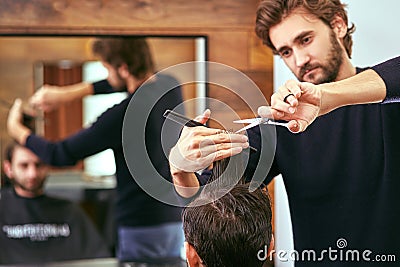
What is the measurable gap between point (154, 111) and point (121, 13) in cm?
46

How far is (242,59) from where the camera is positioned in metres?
3.05

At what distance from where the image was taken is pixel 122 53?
9.64ft

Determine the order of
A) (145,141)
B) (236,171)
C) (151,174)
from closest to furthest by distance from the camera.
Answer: (236,171), (151,174), (145,141)

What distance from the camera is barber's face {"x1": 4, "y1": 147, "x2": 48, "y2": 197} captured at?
2.91m

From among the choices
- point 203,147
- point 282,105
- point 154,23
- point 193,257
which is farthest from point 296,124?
point 154,23

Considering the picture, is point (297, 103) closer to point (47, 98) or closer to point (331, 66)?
point (331, 66)

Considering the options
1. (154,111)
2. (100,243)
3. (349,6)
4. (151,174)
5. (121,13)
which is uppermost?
(121,13)

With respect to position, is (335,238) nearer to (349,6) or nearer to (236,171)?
(236,171)

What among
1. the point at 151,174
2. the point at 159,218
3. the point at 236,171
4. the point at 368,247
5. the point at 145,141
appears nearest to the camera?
the point at 236,171

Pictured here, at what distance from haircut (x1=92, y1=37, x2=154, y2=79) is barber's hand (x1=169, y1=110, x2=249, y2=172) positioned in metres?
1.44

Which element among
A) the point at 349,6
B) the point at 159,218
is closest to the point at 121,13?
the point at 159,218

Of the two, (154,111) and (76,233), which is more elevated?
(154,111)

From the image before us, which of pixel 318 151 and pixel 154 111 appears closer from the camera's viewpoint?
pixel 318 151

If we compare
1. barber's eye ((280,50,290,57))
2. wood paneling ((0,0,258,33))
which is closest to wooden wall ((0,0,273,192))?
wood paneling ((0,0,258,33))
